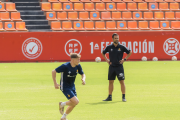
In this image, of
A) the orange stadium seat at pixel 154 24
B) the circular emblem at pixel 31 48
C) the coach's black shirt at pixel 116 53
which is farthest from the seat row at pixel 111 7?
the coach's black shirt at pixel 116 53

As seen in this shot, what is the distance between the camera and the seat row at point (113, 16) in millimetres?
26453

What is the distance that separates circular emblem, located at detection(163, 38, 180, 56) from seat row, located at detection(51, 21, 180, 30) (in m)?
3.74

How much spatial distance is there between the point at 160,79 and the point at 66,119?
7.91 metres

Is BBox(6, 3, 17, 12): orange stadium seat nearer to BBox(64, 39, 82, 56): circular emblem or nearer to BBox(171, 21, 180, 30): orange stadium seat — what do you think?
BBox(64, 39, 82, 56): circular emblem

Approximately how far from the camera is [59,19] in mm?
26234

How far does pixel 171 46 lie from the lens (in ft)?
76.1

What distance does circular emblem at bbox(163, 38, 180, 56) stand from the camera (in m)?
23.1

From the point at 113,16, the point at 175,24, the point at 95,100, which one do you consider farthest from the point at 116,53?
the point at 175,24

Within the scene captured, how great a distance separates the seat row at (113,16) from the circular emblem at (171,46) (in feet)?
16.2

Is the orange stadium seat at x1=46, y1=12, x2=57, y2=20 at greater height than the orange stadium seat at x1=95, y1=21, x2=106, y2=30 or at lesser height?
greater

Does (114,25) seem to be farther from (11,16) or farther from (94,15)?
(11,16)

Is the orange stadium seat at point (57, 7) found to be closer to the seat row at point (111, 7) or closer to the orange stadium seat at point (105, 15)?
the seat row at point (111, 7)

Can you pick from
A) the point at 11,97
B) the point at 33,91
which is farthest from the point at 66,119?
the point at 33,91

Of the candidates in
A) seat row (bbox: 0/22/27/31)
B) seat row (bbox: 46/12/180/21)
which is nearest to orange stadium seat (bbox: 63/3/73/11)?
seat row (bbox: 46/12/180/21)
